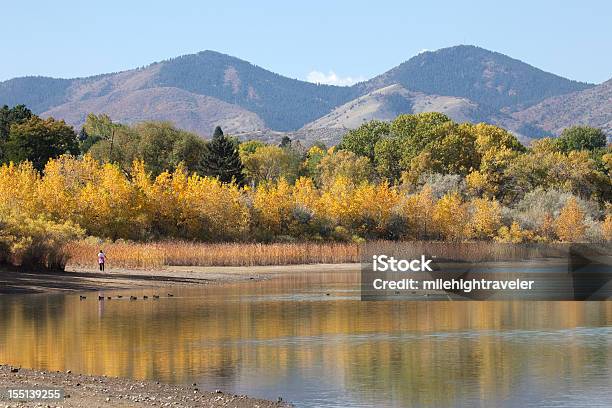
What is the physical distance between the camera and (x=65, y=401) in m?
21.0

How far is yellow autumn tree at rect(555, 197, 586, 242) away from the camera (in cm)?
11531

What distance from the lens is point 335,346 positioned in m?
32.8

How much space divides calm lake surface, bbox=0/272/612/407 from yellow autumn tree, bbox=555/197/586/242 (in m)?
65.2

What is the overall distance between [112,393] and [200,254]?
191 ft

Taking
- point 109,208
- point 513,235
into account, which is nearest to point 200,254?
point 109,208

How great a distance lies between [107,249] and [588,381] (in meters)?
52.2

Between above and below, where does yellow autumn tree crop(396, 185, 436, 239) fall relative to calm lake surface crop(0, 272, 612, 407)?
above

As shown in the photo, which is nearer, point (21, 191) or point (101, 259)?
point (101, 259)

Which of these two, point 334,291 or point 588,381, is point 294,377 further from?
point 334,291

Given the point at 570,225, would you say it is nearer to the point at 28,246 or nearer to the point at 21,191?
the point at 21,191

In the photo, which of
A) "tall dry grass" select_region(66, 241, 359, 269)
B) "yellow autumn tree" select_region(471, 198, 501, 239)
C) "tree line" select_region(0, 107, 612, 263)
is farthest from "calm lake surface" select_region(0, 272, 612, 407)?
"yellow autumn tree" select_region(471, 198, 501, 239)

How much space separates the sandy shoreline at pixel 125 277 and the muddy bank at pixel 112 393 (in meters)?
28.1

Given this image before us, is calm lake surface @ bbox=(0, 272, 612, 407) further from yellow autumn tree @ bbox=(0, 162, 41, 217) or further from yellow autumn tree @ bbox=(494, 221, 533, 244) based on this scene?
yellow autumn tree @ bbox=(494, 221, 533, 244)

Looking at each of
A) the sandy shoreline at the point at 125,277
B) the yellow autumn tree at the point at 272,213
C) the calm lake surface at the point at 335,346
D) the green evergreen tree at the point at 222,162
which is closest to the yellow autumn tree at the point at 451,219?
the yellow autumn tree at the point at 272,213
